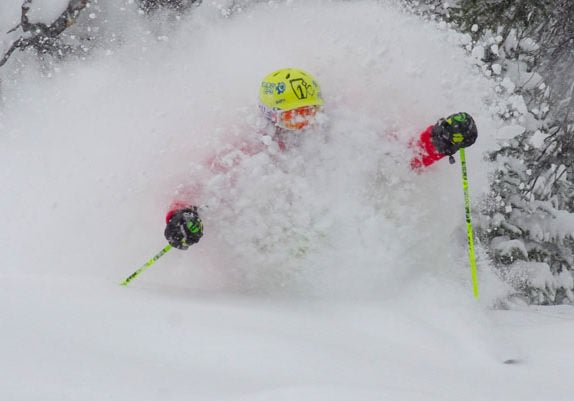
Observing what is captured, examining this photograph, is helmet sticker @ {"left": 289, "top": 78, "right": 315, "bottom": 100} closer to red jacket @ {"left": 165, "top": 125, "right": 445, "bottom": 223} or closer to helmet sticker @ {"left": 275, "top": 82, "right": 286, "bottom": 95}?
helmet sticker @ {"left": 275, "top": 82, "right": 286, "bottom": 95}

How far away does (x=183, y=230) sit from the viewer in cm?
Answer: 490

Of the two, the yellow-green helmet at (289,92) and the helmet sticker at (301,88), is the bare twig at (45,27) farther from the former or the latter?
the helmet sticker at (301,88)

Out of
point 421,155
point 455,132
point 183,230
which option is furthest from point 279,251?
point 455,132

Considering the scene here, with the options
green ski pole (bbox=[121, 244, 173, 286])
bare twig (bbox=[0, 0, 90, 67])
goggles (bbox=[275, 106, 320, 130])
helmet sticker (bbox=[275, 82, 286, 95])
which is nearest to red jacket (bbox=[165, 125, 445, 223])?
goggles (bbox=[275, 106, 320, 130])

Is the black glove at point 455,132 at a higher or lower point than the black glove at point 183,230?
higher

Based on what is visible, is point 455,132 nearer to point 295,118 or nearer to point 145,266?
point 295,118

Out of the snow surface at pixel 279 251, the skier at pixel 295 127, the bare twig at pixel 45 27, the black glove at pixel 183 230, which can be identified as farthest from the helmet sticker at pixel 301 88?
the bare twig at pixel 45 27

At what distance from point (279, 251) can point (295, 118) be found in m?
1.23

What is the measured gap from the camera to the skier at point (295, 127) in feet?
16.2

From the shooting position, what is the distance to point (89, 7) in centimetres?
945

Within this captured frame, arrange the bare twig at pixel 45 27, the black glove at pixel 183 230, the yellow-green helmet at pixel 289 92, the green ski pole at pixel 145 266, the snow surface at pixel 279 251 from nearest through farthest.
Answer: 1. the snow surface at pixel 279 251
2. the black glove at pixel 183 230
3. the green ski pole at pixel 145 266
4. the yellow-green helmet at pixel 289 92
5. the bare twig at pixel 45 27

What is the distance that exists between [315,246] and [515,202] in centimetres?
302

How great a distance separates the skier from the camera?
16.2 feet

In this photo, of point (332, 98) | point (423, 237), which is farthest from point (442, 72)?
point (423, 237)
